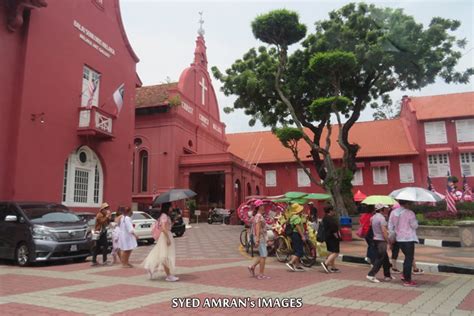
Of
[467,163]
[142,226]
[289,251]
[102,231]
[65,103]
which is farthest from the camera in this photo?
[467,163]

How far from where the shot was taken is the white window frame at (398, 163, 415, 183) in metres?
34.0

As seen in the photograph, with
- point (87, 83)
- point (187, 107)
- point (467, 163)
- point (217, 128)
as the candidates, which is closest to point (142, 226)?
point (87, 83)

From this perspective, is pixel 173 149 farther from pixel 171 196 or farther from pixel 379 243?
pixel 379 243

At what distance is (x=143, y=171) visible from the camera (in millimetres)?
28312

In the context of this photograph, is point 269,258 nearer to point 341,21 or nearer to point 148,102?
point 341,21

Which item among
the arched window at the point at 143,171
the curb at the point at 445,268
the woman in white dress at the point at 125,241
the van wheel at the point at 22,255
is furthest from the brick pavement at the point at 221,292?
the arched window at the point at 143,171

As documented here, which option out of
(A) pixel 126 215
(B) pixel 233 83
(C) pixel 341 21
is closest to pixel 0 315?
(A) pixel 126 215

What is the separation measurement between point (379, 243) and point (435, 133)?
29.7m

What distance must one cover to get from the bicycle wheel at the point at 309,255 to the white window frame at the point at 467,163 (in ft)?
91.0

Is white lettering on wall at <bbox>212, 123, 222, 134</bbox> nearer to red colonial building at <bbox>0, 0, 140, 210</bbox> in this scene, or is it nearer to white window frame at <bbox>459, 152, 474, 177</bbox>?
red colonial building at <bbox>0, 0, 140, 210</bbox>

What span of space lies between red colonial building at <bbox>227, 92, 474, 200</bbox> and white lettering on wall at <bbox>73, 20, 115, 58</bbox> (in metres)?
16.8

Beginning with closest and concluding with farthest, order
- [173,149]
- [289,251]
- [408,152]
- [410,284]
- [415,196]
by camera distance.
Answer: [410,284]
[415,196]
[289,251]
[173,149]
[408,152]

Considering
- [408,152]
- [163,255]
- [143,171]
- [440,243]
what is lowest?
[440,243]

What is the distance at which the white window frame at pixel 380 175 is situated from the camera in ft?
114
